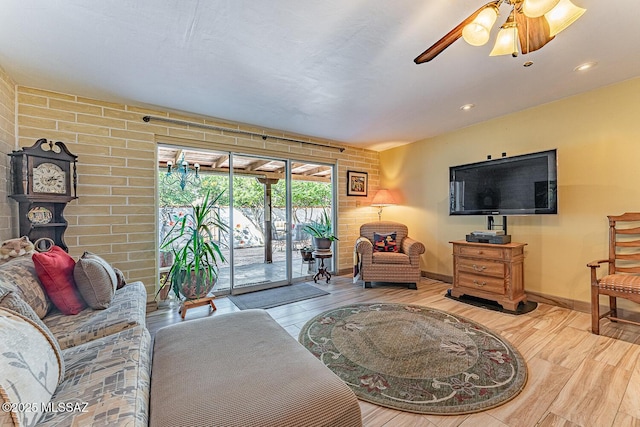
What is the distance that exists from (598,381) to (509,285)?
1214 mm

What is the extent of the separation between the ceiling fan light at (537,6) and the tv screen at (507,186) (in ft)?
6.91

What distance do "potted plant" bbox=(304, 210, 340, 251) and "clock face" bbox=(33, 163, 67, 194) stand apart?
2.92m

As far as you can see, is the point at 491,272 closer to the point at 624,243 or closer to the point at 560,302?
the point at 560,302

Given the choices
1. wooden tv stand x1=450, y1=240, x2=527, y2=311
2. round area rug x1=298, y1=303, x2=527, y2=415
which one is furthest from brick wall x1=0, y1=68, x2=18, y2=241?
wooden tv stand x1=450, y1=240, x2=527, y2=311

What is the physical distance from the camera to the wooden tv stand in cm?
282

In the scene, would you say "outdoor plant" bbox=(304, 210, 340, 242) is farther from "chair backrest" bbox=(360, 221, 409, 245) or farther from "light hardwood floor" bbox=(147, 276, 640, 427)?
"light hardwood floor" bbox=(147, 276, 640, 427)

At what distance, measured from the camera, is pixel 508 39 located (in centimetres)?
142

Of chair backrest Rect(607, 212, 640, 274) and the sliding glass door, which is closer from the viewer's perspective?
chair backrest Rect(607, 212, 640, 274)

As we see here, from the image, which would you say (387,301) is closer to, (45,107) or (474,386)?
(474,386)

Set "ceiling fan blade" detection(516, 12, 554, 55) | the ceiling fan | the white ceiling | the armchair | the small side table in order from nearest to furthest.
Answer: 1. the ceiling fan
2. "ceiling fan blade" detection(516, 12, 554, 55)
3. the white ceiling
4. the armchair
5. the small side table

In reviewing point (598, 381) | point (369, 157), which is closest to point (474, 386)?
point (598, 381)

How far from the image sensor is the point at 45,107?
8.15 feet

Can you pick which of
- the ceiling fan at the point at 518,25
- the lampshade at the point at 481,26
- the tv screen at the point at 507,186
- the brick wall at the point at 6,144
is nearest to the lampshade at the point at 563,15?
the ceiling fan at the point at 518,25

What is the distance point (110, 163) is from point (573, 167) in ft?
16.4
